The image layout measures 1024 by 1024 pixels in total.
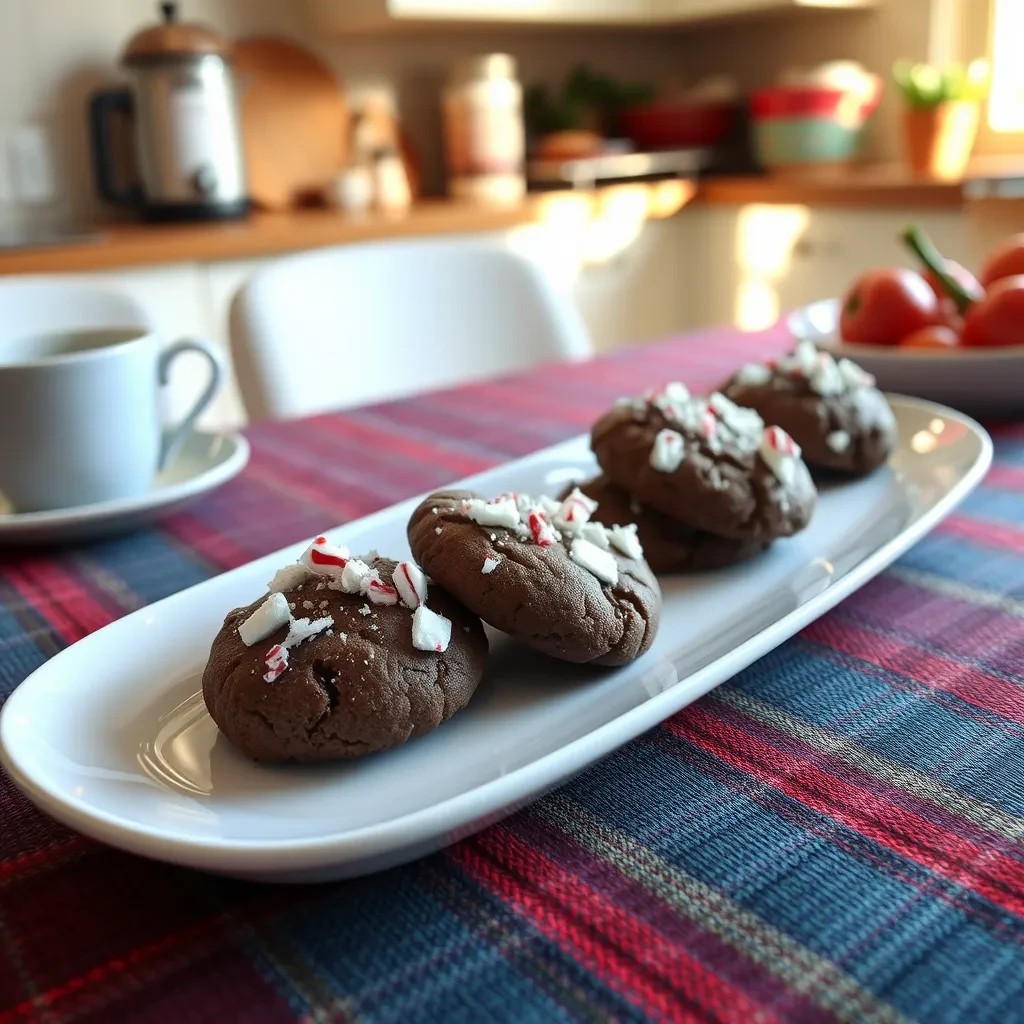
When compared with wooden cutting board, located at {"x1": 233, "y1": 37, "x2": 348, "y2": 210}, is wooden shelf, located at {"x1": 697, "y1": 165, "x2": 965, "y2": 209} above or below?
below

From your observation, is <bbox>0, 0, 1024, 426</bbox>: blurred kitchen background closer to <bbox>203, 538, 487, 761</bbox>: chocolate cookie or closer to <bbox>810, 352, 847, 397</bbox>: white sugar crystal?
<bbox>810, 352, 847, 397</bbox>: white sugar crystal

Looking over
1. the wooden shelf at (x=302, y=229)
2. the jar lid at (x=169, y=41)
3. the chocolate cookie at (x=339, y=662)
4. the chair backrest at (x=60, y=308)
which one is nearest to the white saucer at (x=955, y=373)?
the chocolate cookie at (x=339, y=662)

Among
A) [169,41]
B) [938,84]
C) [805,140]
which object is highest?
[169,41]

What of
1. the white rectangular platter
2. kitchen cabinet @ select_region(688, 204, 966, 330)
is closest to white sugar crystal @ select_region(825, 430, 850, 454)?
the white rectangular platter

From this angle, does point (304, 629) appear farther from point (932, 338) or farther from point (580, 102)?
point (580, 102)

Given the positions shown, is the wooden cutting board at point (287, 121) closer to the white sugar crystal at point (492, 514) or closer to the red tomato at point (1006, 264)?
the red tomato at point (1006, 264)

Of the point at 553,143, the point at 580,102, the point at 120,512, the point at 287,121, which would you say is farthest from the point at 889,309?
the point at 580,102
